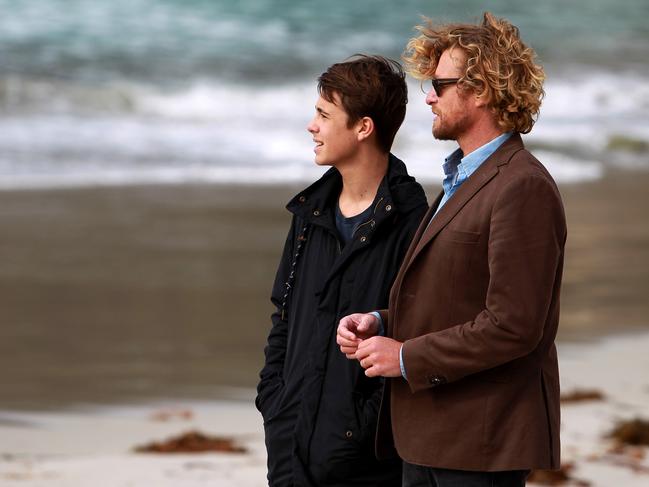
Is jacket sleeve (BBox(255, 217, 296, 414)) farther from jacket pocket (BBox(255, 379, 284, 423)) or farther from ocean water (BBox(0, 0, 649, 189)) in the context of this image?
ocean water (BBox(0, 0, 649, 189))

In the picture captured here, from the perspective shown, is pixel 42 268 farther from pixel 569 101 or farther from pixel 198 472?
pixel 569 101

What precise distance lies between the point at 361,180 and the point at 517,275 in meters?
0.75

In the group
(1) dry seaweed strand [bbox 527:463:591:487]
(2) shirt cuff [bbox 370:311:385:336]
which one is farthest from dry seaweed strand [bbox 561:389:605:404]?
(2) shirt cuff [bbox 370:311:385:336]

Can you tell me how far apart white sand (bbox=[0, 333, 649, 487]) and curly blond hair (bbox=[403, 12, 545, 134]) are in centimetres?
240

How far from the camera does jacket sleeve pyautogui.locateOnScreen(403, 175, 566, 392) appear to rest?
2.28 m

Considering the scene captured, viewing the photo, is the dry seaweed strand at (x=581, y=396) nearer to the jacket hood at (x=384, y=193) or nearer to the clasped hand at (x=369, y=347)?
the jacket hood at (x=384, y=193)

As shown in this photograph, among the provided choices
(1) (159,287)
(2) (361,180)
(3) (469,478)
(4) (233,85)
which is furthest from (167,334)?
(4) (233,85)

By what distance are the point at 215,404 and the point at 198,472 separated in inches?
49.4

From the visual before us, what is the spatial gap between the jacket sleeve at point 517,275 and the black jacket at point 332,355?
1.67ft

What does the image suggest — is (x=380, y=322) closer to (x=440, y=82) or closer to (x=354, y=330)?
(x=354, y=330)

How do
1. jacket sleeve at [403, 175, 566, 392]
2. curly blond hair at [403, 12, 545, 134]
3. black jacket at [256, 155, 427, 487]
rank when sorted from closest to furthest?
jacket sleeve at [403, 175, 566, 392] < curly blond hair at [403, 12, 545, 134] < black jacket at [256, 155, 427, 487]

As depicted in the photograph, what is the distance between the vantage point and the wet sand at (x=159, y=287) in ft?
20.7

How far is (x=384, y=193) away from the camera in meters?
2.89

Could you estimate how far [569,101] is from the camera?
25.1 metres
